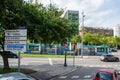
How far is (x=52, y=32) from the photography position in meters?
32.4

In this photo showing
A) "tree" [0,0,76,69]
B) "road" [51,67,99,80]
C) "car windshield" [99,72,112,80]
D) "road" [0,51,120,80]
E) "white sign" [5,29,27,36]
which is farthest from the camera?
"road" [0,51,120,80]

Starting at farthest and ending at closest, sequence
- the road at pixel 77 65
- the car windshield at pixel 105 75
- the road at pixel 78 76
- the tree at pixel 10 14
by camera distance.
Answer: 1. the road at pixel 77 65
2. the road at pixel 78 76
3. the tree at pixel 10 14
4. the car windshield at pixel 105 75

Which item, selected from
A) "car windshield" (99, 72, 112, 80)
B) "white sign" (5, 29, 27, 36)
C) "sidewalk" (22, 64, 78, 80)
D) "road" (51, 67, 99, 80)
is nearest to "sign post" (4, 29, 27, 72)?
"white sign" (5, 29, 27, 36)

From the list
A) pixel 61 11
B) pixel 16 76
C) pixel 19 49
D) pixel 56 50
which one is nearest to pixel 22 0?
pixel 61 11

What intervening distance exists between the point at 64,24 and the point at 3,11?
337 inches

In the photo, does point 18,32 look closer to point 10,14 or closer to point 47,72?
point 10,14

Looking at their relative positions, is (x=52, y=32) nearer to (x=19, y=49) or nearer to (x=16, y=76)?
(x=19, y=49)

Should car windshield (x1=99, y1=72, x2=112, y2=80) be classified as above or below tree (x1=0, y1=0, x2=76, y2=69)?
below

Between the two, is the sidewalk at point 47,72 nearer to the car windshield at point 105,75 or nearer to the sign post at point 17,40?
the sign post at point 17,40

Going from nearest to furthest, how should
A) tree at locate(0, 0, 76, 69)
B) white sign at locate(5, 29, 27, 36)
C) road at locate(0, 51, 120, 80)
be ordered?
white sign at locate(5, 29, 27, 36) → tree at locate(0, 0, 76, 69) → road at locate(0, 51, 120, 80)

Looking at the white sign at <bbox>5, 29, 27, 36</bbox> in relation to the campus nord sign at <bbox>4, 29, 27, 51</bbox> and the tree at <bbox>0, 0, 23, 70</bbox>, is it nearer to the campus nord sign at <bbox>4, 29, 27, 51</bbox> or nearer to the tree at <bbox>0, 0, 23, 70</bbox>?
the campus nord sign at <bbox>4, 29, 27, 51</bbox>

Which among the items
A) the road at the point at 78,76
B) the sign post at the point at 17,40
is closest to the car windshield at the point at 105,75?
the sign post at the point at 17,40

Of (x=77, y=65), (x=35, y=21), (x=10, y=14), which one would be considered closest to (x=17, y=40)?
(x=10, y=14)

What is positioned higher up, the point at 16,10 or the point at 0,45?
the point at 16,10
